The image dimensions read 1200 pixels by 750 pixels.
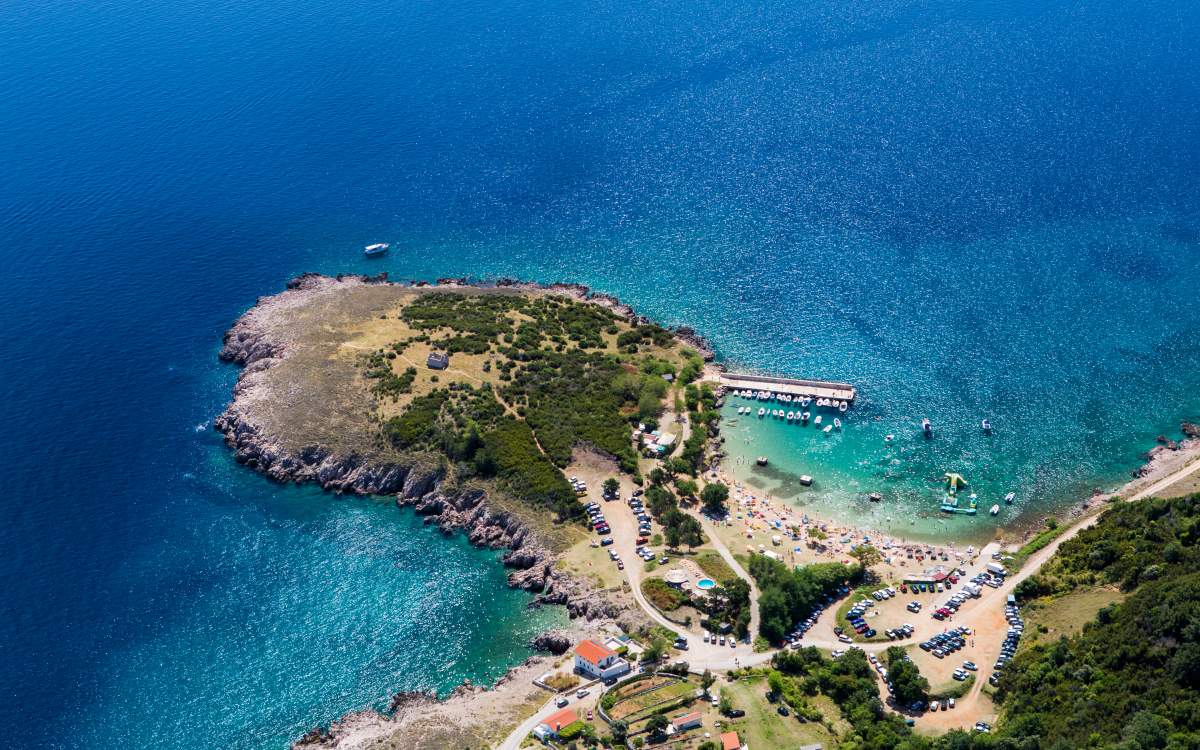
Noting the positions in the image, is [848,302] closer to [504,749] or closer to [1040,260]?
[1040,260]

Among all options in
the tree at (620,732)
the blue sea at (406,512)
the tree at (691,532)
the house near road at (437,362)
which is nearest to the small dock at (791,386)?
the blue sea at (406,512)

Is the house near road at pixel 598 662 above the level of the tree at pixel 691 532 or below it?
below

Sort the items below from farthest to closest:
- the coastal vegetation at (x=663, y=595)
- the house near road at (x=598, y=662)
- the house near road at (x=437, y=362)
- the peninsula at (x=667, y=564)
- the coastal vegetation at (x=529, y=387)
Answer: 1. the house near road at (x=437, y=362)
2. the coastal vegetation at (x=529, y=387)
3. the coastal vegetation at (x=663, y=595)
4. the house near road at (x=598, y=662)
5. the peninsula at (x=667, y=564)

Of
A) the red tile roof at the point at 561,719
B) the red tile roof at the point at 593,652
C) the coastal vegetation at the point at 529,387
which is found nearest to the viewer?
the red tile roof at the point at 561,719

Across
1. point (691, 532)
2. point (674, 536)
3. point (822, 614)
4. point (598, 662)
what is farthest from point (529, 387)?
point (822, 614)

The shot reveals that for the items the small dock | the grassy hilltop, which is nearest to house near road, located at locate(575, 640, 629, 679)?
the grassy hilltop

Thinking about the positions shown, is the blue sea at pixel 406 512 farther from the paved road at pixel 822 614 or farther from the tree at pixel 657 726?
the tree at pixel 657 726

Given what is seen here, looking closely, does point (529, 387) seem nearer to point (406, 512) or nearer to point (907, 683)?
point (406, 512)

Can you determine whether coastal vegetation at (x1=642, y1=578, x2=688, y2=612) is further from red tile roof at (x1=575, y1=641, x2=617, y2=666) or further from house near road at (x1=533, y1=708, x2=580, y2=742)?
house near road at (x1=533, y1=708, x2=580, y2=742)
